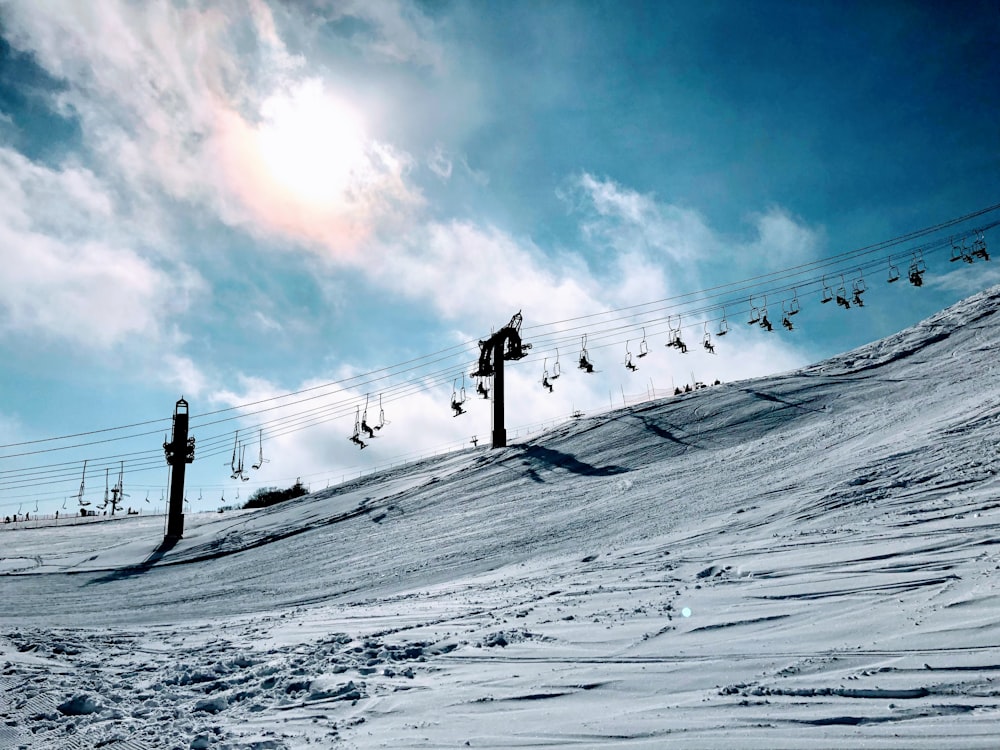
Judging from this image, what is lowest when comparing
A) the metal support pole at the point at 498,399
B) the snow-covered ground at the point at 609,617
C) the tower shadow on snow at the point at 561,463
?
the snow-covered ground at the point at 609,617

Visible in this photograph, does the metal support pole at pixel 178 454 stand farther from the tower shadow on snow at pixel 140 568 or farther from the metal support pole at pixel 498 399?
the metal support pole at pixel 498 399

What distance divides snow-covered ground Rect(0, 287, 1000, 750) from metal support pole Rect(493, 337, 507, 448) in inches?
379

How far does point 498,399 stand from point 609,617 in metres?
24.7

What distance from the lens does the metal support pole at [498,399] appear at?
3091 cm

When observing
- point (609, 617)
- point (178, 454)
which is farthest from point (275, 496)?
point (609, 617)

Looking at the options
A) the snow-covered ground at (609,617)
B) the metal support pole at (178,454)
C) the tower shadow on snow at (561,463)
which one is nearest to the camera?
the snow-covered ground at (609,617)

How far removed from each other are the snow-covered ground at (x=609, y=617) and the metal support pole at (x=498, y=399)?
9617 millimetres

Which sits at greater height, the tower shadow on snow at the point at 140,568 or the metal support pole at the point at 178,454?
the metal support pole at the point at 178,454

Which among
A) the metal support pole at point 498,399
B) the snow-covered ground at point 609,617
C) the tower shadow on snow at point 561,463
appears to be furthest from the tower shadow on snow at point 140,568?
the metal support pole at point 498,399

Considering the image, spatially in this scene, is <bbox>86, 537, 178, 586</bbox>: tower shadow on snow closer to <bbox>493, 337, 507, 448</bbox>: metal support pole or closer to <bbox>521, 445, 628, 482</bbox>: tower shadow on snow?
<bbox>521, 445, 628, 482</bbox>: tower shadow on snow

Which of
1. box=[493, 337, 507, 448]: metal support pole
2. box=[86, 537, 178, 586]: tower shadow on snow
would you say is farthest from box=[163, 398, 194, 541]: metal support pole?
box=[493, 337, 507, 448]: metal support pole

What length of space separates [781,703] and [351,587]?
11.1 metres

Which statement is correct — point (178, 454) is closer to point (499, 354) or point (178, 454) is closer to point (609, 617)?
point (499, 354)

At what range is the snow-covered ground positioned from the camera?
491cm
